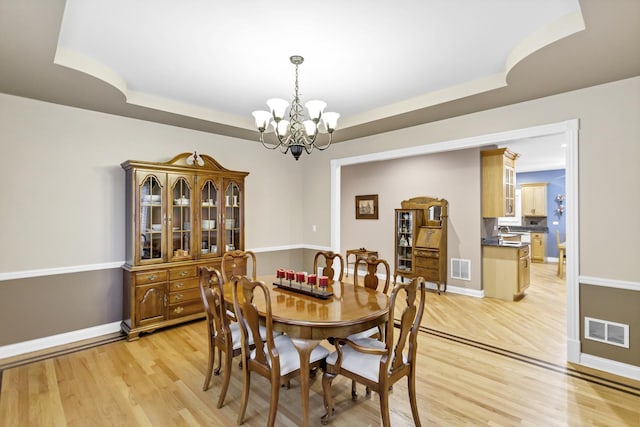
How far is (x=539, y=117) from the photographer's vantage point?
327 centimetres

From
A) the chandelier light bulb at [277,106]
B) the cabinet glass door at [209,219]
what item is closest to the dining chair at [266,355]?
the chandelier light bulb at [277,106]

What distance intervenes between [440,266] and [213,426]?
448 cm

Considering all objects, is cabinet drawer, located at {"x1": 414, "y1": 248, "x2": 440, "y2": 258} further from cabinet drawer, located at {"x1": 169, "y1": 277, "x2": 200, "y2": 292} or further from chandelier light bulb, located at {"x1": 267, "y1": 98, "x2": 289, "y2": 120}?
chandelier light bulb, located at {"x1": 267, "y1": 98, "x2": 289, "y2": 120}

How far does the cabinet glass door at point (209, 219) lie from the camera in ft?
13.6

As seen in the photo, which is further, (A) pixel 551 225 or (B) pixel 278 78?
(A) pixel 551 225

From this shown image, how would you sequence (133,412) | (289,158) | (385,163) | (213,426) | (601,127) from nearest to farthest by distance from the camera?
1. (213,426)
2. (133,412)
3. (601,127)
4. (289,158)
5. (385,163)

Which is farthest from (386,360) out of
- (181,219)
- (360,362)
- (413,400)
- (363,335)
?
(181,219)

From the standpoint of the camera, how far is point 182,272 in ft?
12.9

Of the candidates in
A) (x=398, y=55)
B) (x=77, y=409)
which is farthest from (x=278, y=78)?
(x=77, y=409)

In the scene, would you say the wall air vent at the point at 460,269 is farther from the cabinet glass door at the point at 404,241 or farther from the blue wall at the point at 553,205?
the blue wall at the point at 553,205

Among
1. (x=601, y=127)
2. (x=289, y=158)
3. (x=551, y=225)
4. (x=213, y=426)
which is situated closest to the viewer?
(x=213, y=426)

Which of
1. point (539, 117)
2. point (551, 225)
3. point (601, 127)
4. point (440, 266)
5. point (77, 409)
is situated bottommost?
point (77, 409)

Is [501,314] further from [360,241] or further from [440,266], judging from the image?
[360,241]

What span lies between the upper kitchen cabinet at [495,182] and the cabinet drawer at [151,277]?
497 centimetres
